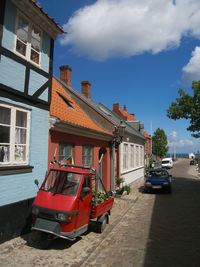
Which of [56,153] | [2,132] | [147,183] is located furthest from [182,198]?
[2,132]

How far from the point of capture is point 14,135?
6.16 metres

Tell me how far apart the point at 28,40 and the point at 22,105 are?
2054 mm

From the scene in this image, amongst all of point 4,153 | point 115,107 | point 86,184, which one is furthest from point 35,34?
point 115,107

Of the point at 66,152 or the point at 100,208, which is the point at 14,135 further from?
the point at 100,208

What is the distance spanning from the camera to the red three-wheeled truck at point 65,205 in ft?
17.1

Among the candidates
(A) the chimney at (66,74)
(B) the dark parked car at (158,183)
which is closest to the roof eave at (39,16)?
(A) the chimney at (66,74)

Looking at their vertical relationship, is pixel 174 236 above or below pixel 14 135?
below

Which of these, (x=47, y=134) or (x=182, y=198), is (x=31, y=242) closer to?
(x=47, y=134)

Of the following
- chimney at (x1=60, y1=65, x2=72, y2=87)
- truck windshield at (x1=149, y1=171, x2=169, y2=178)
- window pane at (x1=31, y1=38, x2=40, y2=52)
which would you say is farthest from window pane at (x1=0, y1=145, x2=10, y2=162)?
truck windshield at (x1=149, y1=171, x2=169, y2=178)

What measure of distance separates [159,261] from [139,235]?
1.71 meters

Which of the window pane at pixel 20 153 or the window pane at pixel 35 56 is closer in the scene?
the window pane at pixel 20 153

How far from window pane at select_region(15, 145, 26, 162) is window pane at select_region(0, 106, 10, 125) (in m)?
0.81

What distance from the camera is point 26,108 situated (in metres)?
6.64

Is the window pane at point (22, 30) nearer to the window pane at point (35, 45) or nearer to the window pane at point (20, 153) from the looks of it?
the window pane at point (35, 45)
